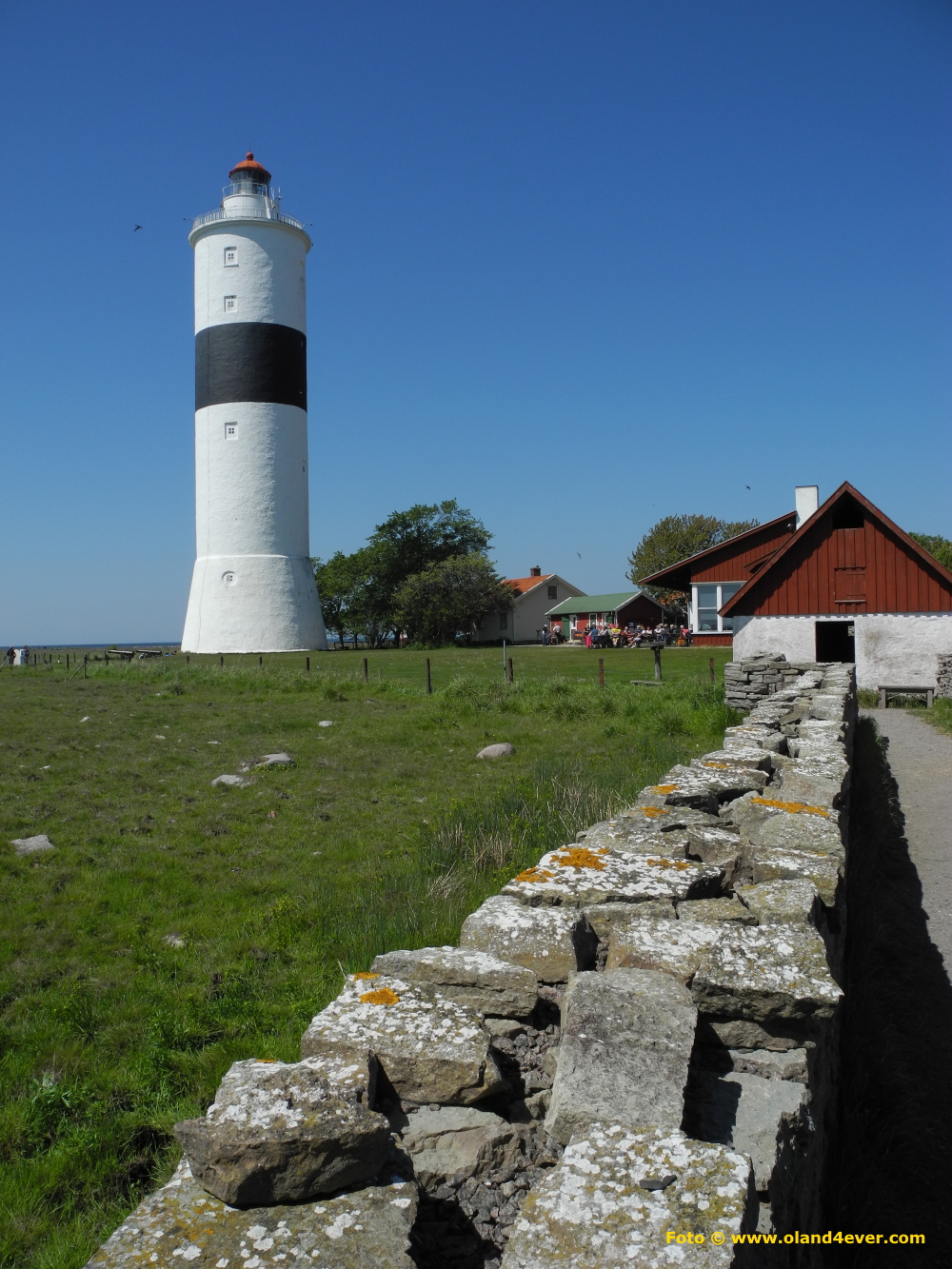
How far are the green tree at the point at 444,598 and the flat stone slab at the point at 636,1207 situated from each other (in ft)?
177

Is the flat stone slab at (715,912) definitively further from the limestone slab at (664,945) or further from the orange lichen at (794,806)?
the orange lichen at (794,806)

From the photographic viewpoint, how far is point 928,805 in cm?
920

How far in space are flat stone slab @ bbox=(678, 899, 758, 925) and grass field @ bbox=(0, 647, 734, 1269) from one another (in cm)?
195

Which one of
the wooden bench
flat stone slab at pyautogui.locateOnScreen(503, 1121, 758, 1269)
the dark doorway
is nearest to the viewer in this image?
flat stone slab at pyautogui.locateOnScreen(503, 1121, 758, 1269)

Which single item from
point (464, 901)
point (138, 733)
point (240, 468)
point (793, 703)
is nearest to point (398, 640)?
point (240, 468)

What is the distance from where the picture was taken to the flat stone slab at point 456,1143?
2061 mm

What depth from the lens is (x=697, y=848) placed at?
389 centimetres

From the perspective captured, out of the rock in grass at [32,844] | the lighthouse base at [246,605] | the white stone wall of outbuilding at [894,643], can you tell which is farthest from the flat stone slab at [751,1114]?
the lighthouse base at [246,605]

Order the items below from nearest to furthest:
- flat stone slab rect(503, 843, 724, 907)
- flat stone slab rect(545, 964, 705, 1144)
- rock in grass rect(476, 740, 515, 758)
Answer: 1. flat stone slab rect(545, 964, 705, 1144)
2. flat stone slab rect(503, 843, 724, 907)
3. rock in grass rect(476, 740, 515, 758)

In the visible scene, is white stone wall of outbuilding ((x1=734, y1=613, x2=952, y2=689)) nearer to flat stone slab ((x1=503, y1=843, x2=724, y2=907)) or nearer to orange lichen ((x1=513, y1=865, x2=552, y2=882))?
flat stone slab ((x1=503, y1=843, x2=724, y2=907))

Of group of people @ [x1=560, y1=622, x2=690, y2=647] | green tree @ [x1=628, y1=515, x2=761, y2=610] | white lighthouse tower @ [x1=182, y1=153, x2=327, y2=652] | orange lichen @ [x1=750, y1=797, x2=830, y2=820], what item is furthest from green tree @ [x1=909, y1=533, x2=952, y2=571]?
orange lichen @ [x1=750, y1=797, x2=830, y2=820]

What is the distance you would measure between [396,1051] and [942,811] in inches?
335

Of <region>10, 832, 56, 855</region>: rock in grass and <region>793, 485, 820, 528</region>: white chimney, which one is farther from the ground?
<region>793, 485, 820, 528</region>: white chimney

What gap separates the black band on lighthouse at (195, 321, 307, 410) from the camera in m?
38.9
